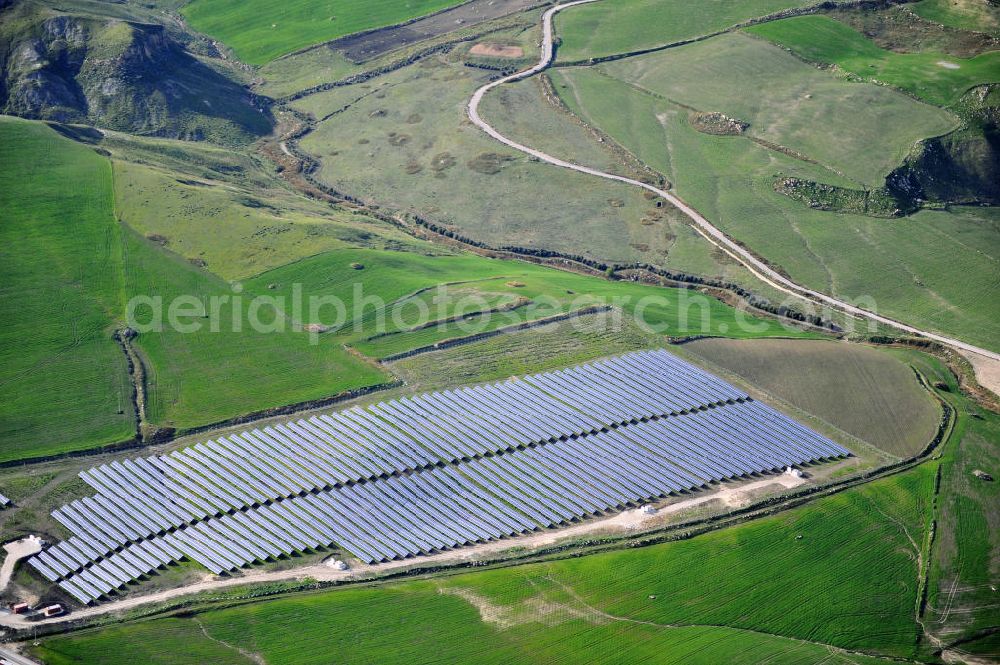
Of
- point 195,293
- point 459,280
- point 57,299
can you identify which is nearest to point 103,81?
point 195,293

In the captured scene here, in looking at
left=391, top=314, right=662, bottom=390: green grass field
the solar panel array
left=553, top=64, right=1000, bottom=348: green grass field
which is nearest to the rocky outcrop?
left=553, top=64, right=1000, bottom=348: green grass field

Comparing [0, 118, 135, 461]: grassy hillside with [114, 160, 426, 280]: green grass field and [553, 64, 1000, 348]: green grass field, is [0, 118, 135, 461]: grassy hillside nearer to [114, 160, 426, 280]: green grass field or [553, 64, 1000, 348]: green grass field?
[114, 160, 426, 280]: green grass field

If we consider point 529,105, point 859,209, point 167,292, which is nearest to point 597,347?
point 167,292

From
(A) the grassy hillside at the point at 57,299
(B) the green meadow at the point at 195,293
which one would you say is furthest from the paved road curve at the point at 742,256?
(A) the grassy hillside at the point at 57,299

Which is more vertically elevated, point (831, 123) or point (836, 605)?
point (831, 123)

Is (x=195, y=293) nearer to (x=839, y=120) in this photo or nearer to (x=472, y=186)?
(x=472, y=186)

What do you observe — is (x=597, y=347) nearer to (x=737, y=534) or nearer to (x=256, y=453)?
(x=737, y=534)
